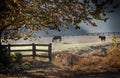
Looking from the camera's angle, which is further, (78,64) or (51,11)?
(78,64)

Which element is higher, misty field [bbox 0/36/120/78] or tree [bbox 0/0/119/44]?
tree [bbox 0/0/119/44]

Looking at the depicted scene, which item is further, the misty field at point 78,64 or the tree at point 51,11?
the misty field at point 78,64

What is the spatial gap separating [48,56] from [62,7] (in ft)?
28.2

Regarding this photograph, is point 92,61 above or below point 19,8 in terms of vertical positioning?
below

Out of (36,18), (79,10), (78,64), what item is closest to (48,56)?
(78,64)

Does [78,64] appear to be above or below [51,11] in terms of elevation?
below

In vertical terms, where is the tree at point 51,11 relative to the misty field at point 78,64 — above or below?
above

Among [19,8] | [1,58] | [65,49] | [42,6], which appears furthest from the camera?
[65,49]

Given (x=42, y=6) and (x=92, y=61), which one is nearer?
(x=42, y=6)

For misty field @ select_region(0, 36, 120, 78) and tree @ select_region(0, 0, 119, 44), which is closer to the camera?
tree @ select_region(0, 0, 119, 44)

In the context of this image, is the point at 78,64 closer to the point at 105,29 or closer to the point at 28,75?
the point at 28,75

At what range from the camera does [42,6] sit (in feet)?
44.3

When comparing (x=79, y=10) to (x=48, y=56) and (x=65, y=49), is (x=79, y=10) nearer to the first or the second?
(x=48, y=56)

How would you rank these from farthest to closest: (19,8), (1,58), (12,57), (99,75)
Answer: (12,57) → (1,58) → (99,75) → (19,8)
